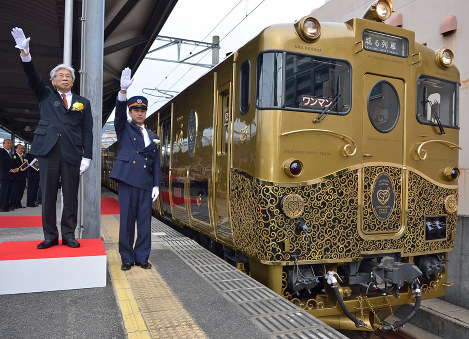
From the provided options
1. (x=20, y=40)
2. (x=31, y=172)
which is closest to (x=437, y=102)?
(x=20, y=40)

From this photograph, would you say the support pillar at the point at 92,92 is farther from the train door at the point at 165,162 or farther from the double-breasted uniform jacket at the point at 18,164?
the double-breasted uniform jacket at the point at 18,164

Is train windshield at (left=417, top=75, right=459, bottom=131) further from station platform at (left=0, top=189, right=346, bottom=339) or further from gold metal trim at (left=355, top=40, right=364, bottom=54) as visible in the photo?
station platform at (left=0, top=189, right=346, bottom=339)

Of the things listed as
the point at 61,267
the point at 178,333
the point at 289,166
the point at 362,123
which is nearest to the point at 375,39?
the point at 362,123

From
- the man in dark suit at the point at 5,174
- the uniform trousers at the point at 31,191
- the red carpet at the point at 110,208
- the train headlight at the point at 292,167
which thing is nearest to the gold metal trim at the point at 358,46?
the train headlight at the point at 292,167

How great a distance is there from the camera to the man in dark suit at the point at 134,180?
13.2 feet

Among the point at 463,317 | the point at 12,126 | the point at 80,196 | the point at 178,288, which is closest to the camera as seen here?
the point at 178,288

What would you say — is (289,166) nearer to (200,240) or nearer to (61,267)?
(61,267)

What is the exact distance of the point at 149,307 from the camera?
3.03m

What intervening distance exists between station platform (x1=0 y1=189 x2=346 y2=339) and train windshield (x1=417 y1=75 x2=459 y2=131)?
2849 millimetres

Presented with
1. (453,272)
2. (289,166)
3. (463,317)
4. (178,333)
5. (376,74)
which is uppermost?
(376,74)

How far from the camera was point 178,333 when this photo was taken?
2.60m

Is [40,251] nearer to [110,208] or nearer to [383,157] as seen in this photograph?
[383,157]

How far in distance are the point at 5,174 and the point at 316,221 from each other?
8.26 meters

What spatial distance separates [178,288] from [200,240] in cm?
311
